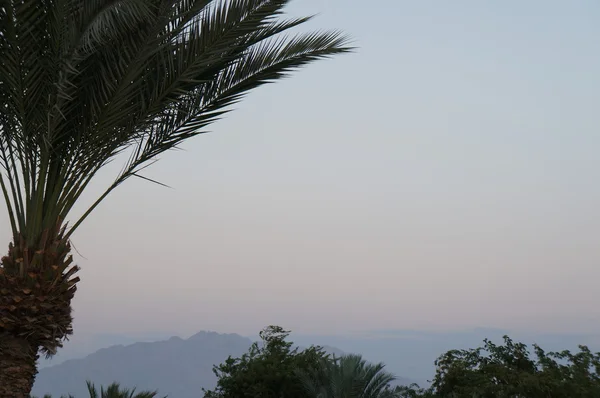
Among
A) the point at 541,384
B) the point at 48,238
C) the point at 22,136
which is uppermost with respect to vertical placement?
the point at 22,136

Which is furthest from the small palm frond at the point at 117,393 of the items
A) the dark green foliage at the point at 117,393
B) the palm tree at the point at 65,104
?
the palm tree at the point at 65,104

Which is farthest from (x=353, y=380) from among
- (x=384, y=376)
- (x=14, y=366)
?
(x=14, y=366)

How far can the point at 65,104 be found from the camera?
26.1ft

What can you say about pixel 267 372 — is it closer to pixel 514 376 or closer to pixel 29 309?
pixel 514 376

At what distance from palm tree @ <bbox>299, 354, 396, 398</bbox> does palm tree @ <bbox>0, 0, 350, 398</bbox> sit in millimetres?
12691

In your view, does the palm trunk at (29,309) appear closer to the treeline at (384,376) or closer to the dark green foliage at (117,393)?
the dark green foliage at (117,393)

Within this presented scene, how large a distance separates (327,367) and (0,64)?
15.0 metres

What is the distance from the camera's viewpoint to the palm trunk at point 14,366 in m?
7.55

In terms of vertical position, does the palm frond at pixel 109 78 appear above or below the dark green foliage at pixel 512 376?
above

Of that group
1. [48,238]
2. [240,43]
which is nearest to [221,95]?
[240,43]

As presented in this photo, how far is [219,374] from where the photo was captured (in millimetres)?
28703

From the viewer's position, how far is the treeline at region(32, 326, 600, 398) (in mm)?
19688

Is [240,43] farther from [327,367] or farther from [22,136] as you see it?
[327,367]

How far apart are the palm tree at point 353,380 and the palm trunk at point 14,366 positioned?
42.0 ft
